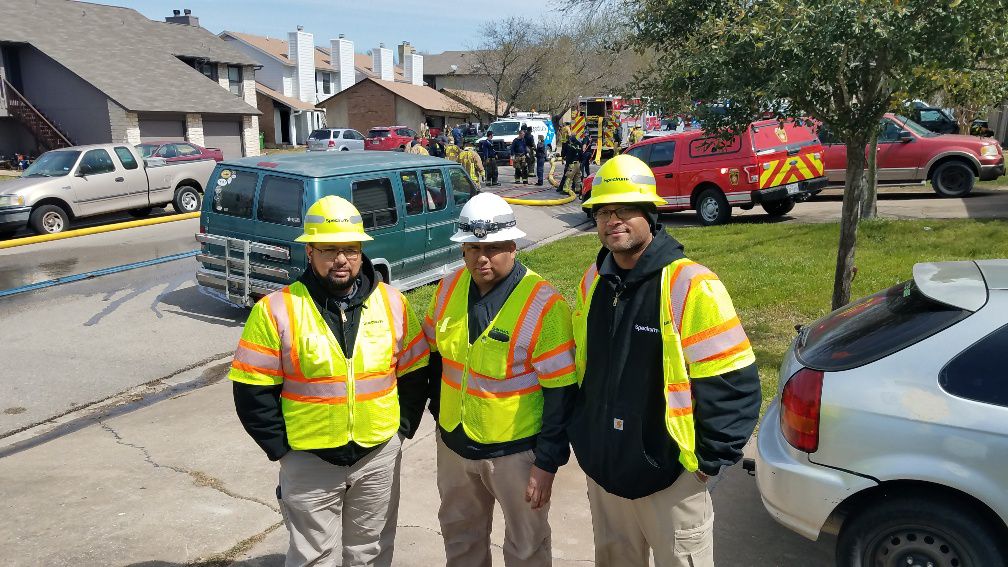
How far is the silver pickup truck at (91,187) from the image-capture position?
14.3 meters

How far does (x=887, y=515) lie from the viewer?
3.21 metres

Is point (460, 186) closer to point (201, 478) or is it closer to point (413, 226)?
point (413, 226)

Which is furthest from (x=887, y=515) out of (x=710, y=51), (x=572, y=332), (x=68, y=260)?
(x=68, y=260)

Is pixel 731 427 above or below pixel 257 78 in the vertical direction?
below

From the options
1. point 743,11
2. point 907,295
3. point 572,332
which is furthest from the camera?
point 743,11

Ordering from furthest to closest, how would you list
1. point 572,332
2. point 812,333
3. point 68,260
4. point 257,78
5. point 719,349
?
point 257,78
point 68,260
point 812,333
point 572,332
point 719,349

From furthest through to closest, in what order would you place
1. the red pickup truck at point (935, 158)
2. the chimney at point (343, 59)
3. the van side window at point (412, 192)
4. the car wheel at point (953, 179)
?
1. the chimney at point (343, 59)
2. the car wheel at point (953, 179)
3. the red pickup truck at point (935, 158)
4. the van side window at point (412, 192)

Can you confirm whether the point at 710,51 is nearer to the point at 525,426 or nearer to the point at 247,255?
the point at 525,426

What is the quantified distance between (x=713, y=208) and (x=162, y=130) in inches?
999

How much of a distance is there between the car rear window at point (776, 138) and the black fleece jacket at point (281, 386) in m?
12.3

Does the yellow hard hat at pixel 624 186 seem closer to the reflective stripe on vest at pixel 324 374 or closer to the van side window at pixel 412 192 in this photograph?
the reflective stripe on vest at pixel 324 374

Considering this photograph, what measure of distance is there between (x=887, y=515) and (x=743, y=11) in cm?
367

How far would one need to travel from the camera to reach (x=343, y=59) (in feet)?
201

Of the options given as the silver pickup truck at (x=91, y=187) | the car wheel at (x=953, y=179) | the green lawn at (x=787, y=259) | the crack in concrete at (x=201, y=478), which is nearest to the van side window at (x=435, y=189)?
the green lawn at (x=787, y=259)
